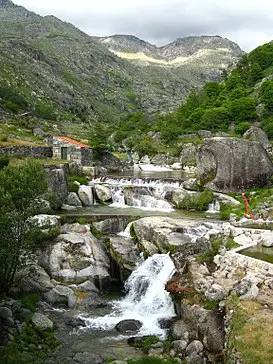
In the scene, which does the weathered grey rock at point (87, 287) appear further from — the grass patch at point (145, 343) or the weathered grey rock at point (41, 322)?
the grass patch at point (145, 343)

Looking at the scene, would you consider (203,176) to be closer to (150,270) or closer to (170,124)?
(150,270)

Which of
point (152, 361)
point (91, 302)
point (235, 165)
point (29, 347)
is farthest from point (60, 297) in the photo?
point (235, 165)

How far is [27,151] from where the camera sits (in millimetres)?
43312

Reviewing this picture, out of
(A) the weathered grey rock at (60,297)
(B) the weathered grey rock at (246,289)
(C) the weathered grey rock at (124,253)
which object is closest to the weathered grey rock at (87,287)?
(A) the weathered grey rock at (60,297)

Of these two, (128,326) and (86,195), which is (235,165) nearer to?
(86,195)

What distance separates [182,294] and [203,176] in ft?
72.4

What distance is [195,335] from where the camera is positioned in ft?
63.0

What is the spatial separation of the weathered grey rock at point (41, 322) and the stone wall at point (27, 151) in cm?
2204

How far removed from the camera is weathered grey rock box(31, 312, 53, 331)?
21.0m

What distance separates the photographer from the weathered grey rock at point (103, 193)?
132 feet

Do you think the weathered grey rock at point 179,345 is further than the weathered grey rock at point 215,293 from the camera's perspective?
No

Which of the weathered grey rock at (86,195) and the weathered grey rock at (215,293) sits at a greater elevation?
the weathered grey rock at (86,195)

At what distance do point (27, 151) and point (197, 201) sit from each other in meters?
18.6

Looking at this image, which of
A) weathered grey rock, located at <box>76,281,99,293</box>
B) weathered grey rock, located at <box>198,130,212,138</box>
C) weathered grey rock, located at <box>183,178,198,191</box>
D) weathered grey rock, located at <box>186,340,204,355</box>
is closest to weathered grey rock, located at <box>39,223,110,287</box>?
weathered grey rock, located at <box>76,281,99,293</box>
